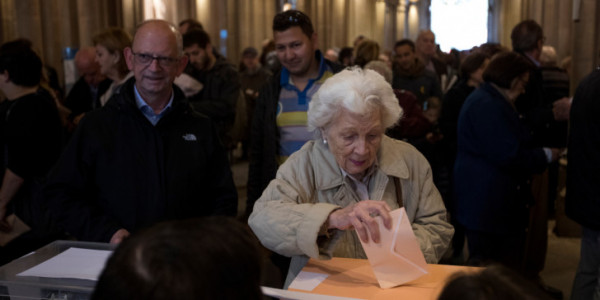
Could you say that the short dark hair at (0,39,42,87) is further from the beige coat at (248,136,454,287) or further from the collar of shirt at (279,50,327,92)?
the beige coat at (248,136,454,287)

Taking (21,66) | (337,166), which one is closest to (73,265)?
(337,166)

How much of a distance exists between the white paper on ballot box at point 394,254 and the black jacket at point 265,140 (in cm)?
209

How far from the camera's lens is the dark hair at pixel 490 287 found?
813 millimetres

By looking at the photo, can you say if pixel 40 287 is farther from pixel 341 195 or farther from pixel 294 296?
pixel 341 195

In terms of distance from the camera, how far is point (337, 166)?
8.16 feet

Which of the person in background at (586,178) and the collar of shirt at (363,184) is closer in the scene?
the collar of shirt at (363,184)

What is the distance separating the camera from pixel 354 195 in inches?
96.7

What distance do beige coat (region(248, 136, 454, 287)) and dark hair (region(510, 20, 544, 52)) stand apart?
3454 mm

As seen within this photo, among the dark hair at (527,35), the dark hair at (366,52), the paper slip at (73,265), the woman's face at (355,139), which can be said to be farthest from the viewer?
the dark hair at (366,52)

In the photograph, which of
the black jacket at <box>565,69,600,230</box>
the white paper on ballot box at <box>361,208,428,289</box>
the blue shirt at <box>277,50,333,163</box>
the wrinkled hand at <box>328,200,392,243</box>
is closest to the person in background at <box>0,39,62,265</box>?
the blue shirt at <box>277,50,333,163</box>

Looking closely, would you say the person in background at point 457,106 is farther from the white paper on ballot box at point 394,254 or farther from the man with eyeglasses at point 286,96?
the white paper on ballot box at point 394,254

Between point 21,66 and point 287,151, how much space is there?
1.87 meters

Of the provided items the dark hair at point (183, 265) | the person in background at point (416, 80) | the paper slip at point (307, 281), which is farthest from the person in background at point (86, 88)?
the dark hair at point (183, 265)

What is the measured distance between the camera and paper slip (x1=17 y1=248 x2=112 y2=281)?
5.97 feet
